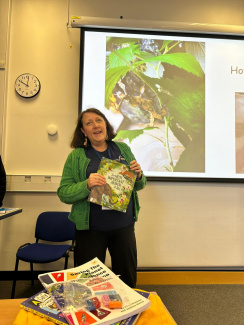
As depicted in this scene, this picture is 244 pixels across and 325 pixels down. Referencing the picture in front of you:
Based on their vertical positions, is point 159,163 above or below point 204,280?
above

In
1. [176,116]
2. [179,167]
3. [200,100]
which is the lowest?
[179,167]

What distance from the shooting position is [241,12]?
9.67ft

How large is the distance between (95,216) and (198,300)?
1.61m

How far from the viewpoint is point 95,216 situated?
1.36m

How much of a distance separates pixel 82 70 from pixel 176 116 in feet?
3.75

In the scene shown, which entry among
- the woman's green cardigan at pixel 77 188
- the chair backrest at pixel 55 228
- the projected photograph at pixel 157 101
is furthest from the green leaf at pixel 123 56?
the chair backrest at pixel 55 228

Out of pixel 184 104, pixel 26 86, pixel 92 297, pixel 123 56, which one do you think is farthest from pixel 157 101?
pixel 92 297

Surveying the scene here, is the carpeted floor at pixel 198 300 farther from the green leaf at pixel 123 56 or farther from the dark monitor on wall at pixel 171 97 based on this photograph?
the green leaf at pixel 123 56

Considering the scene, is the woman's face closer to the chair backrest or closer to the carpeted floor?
Result: the chair backrest

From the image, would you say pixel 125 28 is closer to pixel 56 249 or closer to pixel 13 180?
pixel 13 180

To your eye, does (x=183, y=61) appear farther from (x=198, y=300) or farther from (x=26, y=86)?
(x=198, y=300)

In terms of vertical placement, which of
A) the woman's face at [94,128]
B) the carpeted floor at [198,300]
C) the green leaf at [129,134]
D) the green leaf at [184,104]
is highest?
the green leaf at [184,104]

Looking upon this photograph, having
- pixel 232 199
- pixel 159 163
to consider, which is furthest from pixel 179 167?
pixel 232 199

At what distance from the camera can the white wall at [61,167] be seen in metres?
2.70
